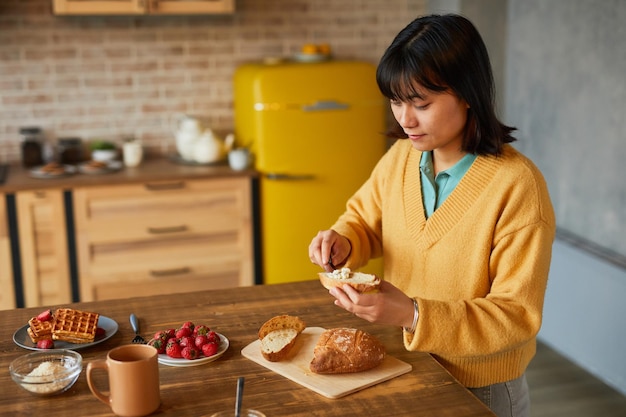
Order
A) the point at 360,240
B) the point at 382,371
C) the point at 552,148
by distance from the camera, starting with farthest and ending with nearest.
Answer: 1. the point at 552,148
2. the point at 360,240
3. the point at 382,371

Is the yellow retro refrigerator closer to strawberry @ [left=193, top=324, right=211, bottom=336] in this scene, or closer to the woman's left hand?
strawberry @ [left=193, top=324, right=211, bottom=336]

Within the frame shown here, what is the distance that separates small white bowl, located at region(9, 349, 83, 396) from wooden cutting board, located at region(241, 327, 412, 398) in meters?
0.38

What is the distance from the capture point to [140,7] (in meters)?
4.04

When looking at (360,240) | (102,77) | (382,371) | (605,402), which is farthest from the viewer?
(102,77)

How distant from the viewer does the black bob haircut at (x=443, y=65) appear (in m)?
1.73

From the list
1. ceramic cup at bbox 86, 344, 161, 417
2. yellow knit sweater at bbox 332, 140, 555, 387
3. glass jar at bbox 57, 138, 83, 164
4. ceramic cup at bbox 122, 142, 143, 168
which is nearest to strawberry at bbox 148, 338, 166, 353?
ceramic cup at bbox 86, 344, 161, 417

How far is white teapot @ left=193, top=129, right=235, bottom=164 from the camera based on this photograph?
4281mm

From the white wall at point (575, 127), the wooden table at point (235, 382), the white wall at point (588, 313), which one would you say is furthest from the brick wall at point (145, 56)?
the wooden table at point (235, 382)

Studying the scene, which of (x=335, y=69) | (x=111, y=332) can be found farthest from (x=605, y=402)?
(x=111, y=332)

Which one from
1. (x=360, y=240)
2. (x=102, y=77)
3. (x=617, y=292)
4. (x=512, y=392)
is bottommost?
(x=617, y=292)

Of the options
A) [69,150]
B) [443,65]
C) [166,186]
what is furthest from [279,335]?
[69,150]

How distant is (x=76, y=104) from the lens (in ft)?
14.4

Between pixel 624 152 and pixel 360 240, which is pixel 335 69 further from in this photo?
pixel 360 240

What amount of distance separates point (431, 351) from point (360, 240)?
0.56 m
